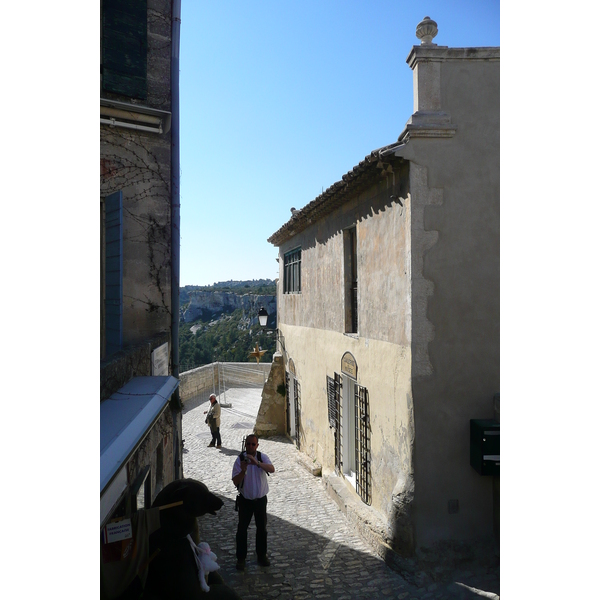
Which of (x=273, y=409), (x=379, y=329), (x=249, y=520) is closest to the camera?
(x=249, y=520)

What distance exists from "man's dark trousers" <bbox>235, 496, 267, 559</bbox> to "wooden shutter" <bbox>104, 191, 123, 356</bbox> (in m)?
2.35

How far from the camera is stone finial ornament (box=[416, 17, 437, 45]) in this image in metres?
5.73

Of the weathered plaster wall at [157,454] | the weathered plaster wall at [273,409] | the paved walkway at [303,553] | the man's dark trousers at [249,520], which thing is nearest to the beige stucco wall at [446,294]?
the paved walkway at [303,553]

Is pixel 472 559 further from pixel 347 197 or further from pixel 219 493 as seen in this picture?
pixel 347 197

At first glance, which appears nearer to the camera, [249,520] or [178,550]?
[178,550]

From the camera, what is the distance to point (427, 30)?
5762 mm

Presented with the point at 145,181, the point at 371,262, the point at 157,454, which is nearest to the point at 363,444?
→ the point at 371,262

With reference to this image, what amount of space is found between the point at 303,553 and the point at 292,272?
775cm

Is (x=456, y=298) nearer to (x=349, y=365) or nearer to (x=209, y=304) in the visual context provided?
(x=349, y=365)

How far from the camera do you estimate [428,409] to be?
5.67 metres

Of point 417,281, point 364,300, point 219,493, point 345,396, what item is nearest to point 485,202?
point 417,281

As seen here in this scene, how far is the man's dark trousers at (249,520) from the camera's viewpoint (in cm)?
557

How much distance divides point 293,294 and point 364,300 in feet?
17.2

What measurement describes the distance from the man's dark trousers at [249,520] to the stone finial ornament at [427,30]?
582 centimetres
